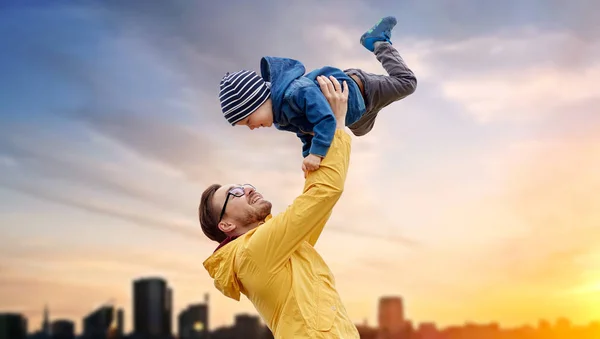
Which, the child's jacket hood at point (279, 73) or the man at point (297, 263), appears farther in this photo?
the child's jacket hood at point (279, 73)

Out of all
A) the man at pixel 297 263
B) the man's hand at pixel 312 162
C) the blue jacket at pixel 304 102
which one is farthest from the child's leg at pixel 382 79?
the man's hand at pixel 312 162

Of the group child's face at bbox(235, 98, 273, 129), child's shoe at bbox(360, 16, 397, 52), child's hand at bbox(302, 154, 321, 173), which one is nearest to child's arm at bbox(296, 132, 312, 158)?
child's face at bbox(235, 98, 273, 129)

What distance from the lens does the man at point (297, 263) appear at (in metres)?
4.49

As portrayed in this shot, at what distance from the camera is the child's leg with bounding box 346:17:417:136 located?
5.28 meters

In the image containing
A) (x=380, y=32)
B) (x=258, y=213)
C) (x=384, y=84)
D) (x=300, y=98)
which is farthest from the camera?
(x=380, y=32)

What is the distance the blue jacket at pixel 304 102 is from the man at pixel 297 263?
3.9 inches

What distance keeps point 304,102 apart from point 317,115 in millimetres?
165

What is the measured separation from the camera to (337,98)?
15.4 feet

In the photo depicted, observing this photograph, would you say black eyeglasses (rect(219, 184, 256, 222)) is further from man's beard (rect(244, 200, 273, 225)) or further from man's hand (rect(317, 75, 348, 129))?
man's hand (rect(317, 75, 348, 129))

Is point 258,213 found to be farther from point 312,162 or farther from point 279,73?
point 279,73

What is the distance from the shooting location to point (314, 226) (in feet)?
15.0

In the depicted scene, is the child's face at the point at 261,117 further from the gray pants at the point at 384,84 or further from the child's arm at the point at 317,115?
the gray pants at the point at 384,84

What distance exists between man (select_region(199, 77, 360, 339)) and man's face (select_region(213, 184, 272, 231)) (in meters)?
0.11

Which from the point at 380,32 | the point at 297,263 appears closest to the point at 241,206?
the point at 297,263
